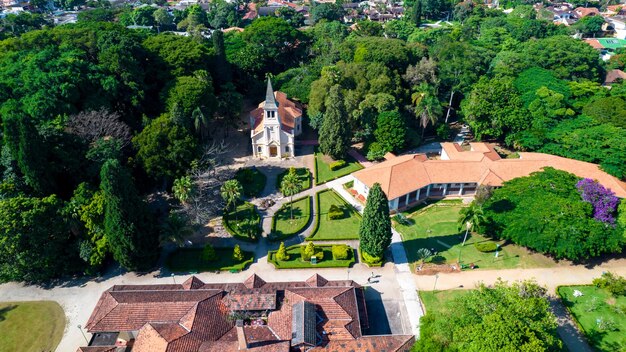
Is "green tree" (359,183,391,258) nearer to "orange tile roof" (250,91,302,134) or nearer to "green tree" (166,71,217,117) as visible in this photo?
"orange tile roof" (250,91,302,134)

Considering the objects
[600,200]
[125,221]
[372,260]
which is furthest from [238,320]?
[600,200]

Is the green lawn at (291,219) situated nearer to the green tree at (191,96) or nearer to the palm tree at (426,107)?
the green tree at (191,96)

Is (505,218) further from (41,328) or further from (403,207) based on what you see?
(41,328)

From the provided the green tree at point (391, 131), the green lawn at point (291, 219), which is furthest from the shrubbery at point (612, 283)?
the green lawn at point (291, 219)

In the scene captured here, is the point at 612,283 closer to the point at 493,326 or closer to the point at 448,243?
the point at 448,243

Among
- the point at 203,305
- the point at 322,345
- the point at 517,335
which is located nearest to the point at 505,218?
the point at 517,335

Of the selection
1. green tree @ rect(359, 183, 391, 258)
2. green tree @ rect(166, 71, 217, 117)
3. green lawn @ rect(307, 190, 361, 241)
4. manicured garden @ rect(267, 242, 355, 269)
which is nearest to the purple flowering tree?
green tree @ rect(359, 183, 391, 258)
